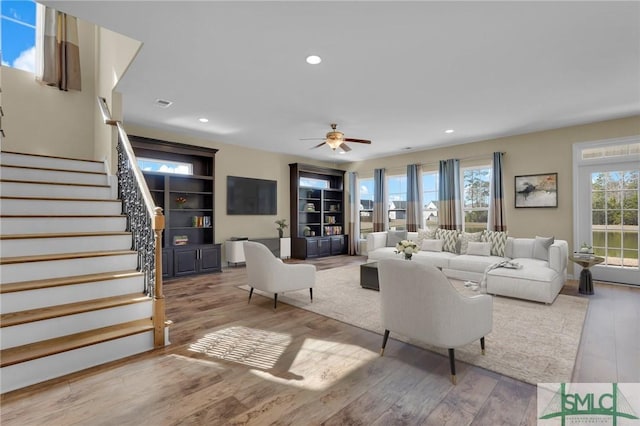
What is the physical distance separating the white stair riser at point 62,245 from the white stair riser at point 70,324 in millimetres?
811

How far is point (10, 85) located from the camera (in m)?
4.76

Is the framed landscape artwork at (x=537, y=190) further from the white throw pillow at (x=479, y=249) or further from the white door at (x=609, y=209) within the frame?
the white throw pillow at (x=479, y=249)

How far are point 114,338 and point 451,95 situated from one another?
15.7 feet

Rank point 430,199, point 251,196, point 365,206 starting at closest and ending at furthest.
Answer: point 251,196 → point 430,199 → point 365,206

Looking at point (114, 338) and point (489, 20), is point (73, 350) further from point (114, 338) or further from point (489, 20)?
point (489, 20)

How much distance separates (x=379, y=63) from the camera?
11.0ft

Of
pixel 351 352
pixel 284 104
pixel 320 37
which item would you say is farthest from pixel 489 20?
pixel 351 352

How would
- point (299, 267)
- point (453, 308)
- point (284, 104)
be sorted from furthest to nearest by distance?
point (284, 104)
point (299, 267)
point (453, 308)

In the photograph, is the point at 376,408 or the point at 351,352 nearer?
the point at 376,408

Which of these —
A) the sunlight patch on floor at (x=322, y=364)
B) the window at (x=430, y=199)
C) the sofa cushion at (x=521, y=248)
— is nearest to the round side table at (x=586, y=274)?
the sofa cushion at (x=521, y=248)

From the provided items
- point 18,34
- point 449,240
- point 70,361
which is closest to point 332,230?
point 449,240

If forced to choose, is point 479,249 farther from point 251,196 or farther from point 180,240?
point 180,240

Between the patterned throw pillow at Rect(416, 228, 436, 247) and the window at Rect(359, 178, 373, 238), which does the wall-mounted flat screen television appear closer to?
the window at Rect(359, 178, 373, 238)

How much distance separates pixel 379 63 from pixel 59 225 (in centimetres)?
398
